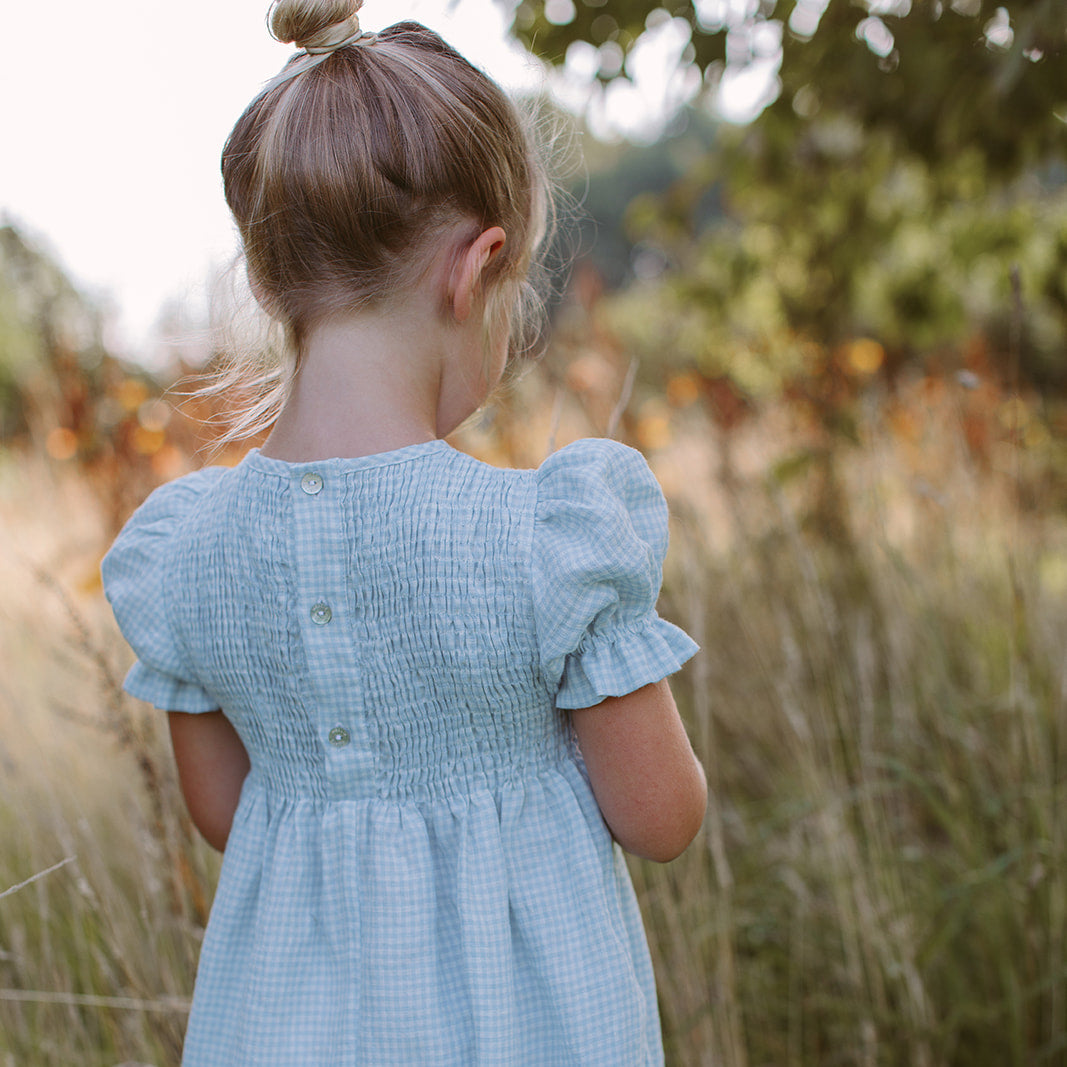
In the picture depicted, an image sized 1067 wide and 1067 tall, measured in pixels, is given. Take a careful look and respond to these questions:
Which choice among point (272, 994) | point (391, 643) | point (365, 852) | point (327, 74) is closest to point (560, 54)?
point (327, 74)

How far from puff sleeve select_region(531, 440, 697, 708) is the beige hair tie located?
0.42 metres

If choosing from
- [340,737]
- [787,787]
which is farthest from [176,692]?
[787,787]

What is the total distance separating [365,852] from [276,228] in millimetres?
565

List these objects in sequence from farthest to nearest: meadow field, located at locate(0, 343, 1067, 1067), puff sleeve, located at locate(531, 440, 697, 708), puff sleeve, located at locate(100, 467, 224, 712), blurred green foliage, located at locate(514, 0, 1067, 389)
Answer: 1. blurred green foliage, located at locate(514, 0, 1067, 389)
2. meadow field, located at locate(0, 343, 1067, 1067)
3. puff sleeve, located at locate(100, 467, 224, 712)
4. puff sleeve, located at locate(531, 440, 697, 708)

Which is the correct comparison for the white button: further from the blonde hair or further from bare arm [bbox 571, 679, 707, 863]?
the blonde hair

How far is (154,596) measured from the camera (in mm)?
972

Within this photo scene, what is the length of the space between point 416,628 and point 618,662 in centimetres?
17

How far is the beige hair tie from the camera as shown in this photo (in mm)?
849

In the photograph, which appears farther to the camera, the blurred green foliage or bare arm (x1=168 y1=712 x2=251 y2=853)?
the blurred green foliage

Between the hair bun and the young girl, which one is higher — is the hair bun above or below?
above

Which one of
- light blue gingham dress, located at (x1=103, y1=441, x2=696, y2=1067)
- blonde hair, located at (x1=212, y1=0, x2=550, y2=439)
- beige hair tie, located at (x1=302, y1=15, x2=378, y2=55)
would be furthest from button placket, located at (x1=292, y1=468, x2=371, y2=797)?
beige hair tie, located at (x1=302, y1=15, x2=378, y2=55)

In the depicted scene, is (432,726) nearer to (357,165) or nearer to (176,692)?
(176,692)

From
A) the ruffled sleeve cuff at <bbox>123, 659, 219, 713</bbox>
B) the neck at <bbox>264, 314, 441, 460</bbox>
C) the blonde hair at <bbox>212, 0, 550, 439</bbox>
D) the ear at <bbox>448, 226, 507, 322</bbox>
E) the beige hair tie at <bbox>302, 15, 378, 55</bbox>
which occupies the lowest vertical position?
the ruffled sleeve cuff at <bbox>123, 659, 219, 713</bbox>

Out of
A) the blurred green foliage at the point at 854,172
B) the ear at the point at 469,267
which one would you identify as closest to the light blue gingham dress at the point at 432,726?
the ear at the point at 469,267
